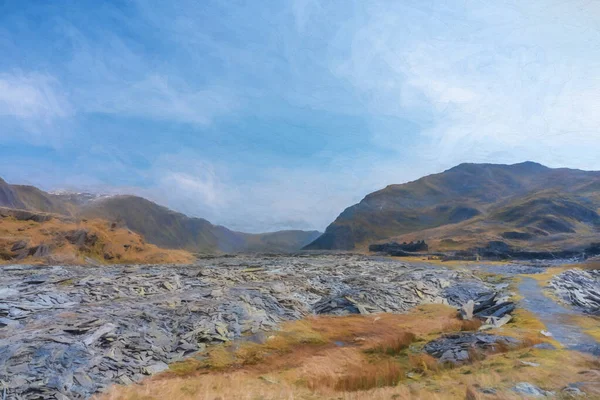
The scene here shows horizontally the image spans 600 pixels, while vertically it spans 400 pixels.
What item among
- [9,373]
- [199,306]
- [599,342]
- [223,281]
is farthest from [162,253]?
[599,342]

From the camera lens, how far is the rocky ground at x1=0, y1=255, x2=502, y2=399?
11.2 meters

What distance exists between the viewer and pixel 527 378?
9.51m

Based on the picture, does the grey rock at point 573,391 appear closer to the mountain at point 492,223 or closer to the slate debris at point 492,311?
the slate debris at point 492,311

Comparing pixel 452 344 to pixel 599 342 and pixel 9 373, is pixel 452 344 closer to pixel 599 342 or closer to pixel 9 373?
pixel 599 342

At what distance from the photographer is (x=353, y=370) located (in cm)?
1278

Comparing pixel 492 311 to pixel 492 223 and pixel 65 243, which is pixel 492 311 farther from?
pixel 492 223

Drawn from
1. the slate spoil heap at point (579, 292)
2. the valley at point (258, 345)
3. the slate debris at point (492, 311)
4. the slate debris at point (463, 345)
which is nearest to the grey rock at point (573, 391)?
the valley at point (258, 345)

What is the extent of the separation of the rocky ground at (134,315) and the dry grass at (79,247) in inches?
1180

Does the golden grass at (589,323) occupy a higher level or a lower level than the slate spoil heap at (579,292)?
lower

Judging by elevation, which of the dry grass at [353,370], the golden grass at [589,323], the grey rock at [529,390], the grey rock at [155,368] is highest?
the golden grass at [589,323]

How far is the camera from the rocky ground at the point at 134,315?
36.8ft

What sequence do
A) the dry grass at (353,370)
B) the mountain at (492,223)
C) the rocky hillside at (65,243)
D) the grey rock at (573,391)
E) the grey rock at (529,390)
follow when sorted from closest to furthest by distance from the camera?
the grey rock at (573,391)
the grey rock at (529,390)
the dry grass at (353,370)
the rocky hillside at (65,243)
the mountain at (492,223)

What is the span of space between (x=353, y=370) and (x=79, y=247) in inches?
2131

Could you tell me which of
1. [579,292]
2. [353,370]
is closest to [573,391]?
[353,370]
